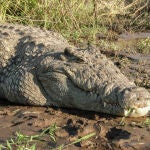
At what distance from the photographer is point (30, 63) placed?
5.22 meters

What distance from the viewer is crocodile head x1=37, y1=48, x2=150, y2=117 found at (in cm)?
417

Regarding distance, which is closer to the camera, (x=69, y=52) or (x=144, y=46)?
(x=69, y=52)

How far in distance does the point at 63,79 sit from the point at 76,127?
2.54 feet

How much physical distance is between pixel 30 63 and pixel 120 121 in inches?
57.0

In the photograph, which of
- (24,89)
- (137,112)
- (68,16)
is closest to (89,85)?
(137,112)

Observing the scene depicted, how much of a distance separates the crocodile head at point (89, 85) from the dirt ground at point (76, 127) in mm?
113

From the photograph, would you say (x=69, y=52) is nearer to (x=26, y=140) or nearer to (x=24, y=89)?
(x=24, y=89)

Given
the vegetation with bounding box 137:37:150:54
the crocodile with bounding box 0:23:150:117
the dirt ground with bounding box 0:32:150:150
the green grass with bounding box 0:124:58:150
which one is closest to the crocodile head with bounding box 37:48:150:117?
the crocodile with bounding box 0:23:150:117

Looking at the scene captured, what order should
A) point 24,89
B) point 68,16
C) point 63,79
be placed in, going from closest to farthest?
point 63,79, point 24,89, point 68,16

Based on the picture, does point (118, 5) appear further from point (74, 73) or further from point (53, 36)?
point (74, 73)

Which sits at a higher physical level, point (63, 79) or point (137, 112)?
point (63, 79)

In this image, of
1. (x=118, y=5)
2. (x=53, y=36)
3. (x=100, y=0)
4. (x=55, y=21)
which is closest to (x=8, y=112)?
(x=53, y=36)

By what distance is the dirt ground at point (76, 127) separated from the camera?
3.86 metres

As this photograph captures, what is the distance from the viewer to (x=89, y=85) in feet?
14.8
